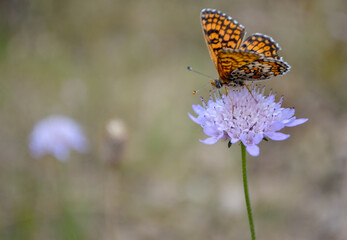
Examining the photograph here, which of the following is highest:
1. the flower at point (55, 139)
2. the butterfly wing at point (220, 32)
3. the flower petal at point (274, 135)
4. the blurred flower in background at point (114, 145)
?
the flower at point (55, 139)

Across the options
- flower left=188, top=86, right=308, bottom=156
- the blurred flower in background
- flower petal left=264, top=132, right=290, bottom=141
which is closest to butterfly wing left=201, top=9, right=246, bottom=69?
flower left=188, top=86, right=308, bottom=156

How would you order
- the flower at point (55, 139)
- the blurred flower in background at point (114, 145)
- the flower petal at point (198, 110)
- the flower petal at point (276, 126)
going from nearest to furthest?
the flower petal at point (276, 126)
the flower petal at point (198, 110)
the blurred flower in background at point (114, 145)
the flower at point (55, 139)

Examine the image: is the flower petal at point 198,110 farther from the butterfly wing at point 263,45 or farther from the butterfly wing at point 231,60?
the butterfly wing at point 263,45

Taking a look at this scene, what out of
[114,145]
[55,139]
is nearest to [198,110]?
[114,145]

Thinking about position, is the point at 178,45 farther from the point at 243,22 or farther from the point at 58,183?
the point at 58,183

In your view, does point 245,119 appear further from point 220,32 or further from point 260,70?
point 220,32

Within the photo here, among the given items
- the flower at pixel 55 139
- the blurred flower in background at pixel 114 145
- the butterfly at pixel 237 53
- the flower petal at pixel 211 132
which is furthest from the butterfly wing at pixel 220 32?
the flower at pixel 55 139

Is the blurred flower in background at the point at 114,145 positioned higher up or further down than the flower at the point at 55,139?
further down
